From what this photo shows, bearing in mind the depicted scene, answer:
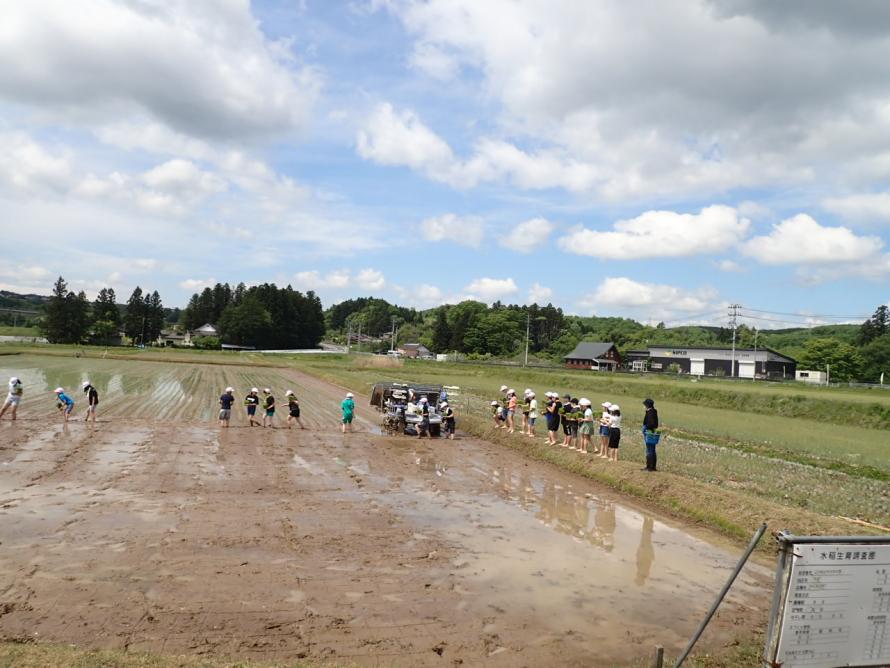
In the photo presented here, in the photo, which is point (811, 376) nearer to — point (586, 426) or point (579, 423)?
point (579, 423)

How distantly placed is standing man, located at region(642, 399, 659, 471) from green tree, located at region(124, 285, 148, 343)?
A: 388ft

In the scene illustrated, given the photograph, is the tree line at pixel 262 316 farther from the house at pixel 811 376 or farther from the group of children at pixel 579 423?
the group of children at pixel 579 423

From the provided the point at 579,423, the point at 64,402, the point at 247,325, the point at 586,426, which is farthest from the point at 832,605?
the point at 247,325

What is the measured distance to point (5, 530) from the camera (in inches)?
397

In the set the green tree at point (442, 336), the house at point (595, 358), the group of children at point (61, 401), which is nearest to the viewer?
the group of children at point (61, 401)

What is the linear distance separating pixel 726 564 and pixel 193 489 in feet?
35.6

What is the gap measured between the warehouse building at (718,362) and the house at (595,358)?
460 cm

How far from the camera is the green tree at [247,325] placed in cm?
12275

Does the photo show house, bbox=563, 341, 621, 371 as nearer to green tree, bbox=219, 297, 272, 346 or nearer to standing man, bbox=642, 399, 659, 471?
green tree, bbox=219, 297, 272, 346

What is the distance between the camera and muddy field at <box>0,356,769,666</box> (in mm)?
7117

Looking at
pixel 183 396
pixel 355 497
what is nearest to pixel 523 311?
pixel 183 396

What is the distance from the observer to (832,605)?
5074 mm

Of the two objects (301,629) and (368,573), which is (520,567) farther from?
(301,629)

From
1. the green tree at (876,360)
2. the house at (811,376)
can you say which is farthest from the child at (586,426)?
the green tree at (876,360)
